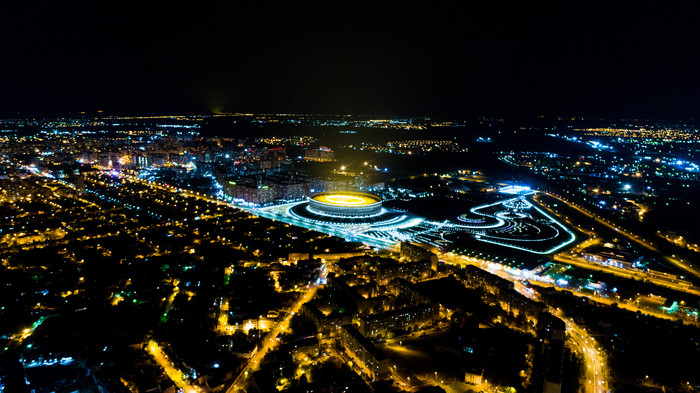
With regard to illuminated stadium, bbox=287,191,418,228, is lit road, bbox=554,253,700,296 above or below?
below

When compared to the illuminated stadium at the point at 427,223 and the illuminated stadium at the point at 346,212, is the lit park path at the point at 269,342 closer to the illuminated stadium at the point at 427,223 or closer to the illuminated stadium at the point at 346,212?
the illuminated stadium at the point at 427,223

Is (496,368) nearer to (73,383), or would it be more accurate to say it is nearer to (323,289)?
(323,289)

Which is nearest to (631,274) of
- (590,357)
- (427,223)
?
(590,357)

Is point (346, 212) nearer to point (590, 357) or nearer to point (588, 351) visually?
point (588, 351)

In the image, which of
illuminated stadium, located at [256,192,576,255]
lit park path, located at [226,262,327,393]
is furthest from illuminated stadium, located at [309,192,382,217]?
lit park path, located at [226,262,327,393]

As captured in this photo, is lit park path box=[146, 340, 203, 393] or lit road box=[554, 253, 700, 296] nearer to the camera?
lit park path box=[146, 340, 203, 393]

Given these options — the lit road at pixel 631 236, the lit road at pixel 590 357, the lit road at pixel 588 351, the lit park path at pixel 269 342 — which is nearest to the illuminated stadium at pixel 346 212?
the lit park path at pixel 269 342

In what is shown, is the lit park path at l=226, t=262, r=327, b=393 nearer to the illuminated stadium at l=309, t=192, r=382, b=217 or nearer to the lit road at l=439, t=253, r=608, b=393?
the lit road at l=439, t=253, r=608, b=393
